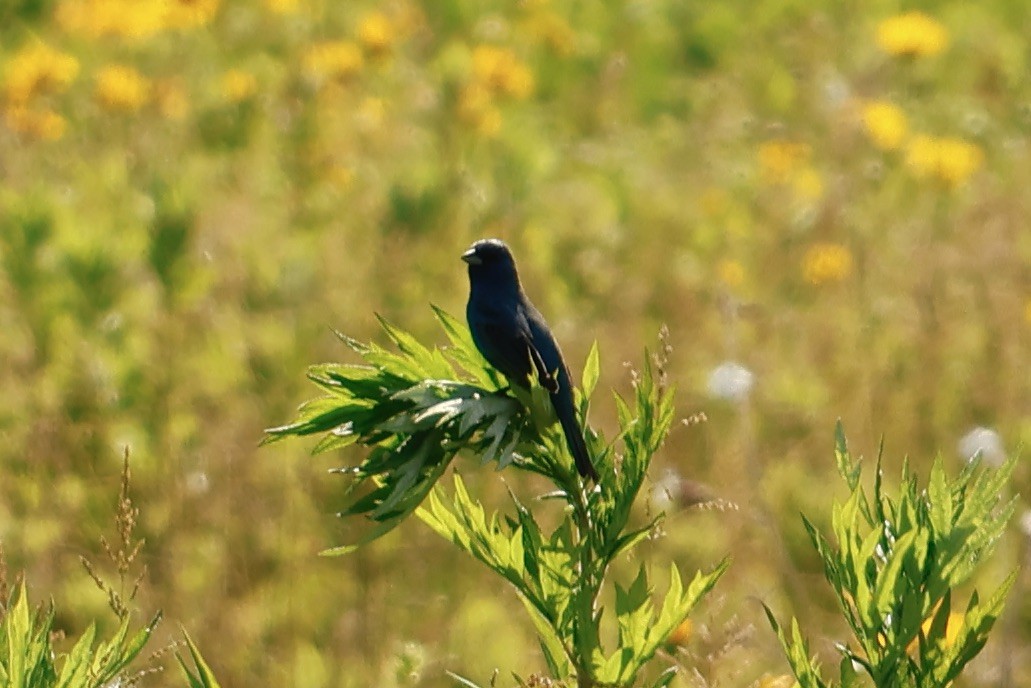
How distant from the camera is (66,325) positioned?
3.97 m

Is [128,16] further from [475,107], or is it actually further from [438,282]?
[438,282]

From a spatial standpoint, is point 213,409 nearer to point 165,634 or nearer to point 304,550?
point 304,550

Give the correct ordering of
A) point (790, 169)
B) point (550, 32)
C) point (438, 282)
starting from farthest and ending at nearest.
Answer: point (550, 32) → point (790, 169) → point (438, 282)

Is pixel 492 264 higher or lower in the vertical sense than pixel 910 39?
lower

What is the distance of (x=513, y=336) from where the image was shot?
185cm

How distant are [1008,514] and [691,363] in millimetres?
3375

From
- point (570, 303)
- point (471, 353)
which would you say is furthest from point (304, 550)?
point (471, 353)

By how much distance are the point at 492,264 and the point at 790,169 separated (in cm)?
394

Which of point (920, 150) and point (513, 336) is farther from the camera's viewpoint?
point (920, 150)

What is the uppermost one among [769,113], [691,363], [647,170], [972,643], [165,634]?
[769,113]

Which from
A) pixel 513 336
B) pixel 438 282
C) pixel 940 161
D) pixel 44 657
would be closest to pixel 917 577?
pixel 513 336

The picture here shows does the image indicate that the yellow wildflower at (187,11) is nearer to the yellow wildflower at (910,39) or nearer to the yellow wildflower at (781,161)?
the yellow wildflower at (781,161)

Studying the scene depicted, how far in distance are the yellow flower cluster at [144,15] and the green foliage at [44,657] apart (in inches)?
144

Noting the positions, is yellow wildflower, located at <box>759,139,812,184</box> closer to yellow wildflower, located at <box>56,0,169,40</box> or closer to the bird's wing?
yellow wildflower, located at <box>56,0,169,40</box>
